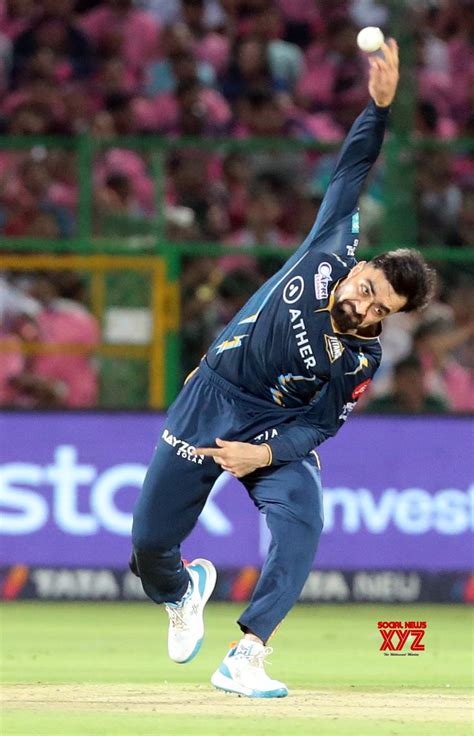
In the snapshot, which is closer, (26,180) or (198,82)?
(26,180)

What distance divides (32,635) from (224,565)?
1980 millimetres

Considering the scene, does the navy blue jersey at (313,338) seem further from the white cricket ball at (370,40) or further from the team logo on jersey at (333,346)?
the white cricket ball at (370,40)

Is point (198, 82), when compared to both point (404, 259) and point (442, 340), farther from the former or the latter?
point (404, 259)

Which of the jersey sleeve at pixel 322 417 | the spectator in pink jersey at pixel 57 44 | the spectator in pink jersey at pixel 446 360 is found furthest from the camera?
the spectator in pink jersey at pixel 57 44

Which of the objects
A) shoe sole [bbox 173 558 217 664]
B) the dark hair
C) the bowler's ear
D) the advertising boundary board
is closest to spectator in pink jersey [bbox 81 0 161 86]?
the advertising boundary board

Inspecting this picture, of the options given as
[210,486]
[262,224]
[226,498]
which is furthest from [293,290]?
[262,224]

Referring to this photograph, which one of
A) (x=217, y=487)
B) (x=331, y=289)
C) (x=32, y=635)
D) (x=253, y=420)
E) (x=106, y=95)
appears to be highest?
(x=106, y=95)

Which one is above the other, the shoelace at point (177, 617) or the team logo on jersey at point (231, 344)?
the team logo on jersey at point (231, 344)

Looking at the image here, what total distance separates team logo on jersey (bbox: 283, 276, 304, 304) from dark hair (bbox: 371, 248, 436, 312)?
0.42 meters

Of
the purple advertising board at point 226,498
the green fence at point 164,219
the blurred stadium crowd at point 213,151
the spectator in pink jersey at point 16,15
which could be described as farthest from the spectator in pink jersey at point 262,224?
the spectator in pink jersey at point 16,15

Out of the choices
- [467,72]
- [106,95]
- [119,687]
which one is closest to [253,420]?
[119,687]

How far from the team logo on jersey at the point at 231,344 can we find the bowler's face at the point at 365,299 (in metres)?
0.53

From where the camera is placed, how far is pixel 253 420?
6.89 meters

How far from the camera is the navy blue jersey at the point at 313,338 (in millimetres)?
6703
